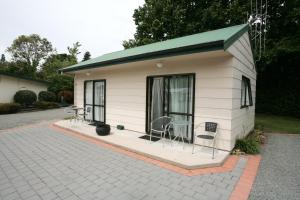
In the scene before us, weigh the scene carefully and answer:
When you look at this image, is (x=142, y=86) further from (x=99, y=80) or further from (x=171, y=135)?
(x=99, y=80)

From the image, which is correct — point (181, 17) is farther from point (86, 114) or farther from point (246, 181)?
point (246, 181)

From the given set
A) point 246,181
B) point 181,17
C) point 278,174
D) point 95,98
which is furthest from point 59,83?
point 278,174

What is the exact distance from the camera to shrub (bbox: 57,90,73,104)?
69.4 feet

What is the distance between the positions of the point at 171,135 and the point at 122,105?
2.40 meters

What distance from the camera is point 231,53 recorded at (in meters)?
4.44

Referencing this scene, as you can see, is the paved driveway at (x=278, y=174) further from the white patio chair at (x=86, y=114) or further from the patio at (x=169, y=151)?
the white patio chair at (x=86, y=114)

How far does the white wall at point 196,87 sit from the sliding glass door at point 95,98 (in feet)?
1.15

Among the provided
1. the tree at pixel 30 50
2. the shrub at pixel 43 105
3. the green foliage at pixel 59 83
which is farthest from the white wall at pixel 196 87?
the tree at pixel 30 50

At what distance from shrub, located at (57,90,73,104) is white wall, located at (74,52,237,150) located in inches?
591

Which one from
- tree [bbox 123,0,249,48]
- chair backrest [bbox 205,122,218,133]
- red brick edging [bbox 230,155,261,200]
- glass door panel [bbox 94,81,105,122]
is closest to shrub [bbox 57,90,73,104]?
tree [bbox 123,0,249,48]

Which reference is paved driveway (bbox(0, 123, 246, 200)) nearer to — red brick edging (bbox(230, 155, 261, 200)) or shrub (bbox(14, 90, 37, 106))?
red brick edging (bbox(230, 155, 261, 200))

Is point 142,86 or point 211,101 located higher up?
point 142,86

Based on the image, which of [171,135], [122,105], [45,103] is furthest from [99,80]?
[45,103]

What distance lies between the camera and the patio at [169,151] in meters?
3.98
